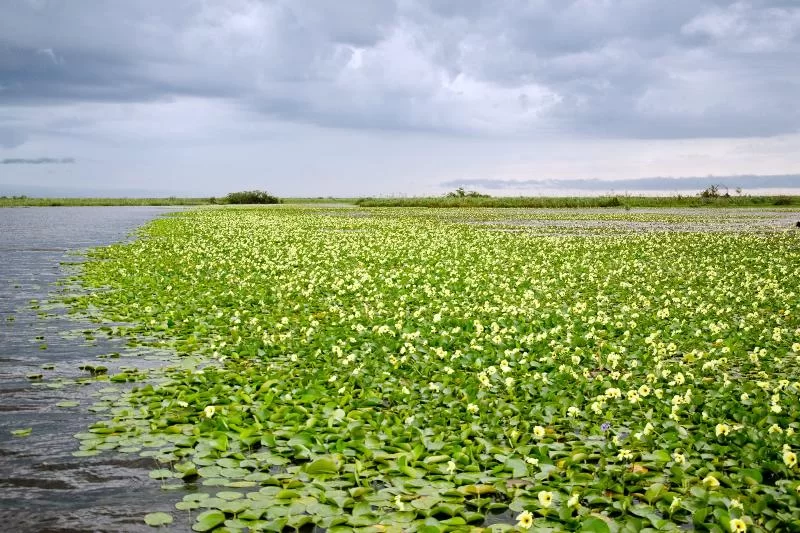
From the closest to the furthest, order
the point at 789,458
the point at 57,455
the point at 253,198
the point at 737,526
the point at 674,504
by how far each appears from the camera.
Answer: the point at 737,526 → the point at 674,504 → the point at 789,458 → the point at 57,455 → the point at 253,198

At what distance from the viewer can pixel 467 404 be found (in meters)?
7.51

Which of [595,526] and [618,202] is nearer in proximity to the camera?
[595,526]

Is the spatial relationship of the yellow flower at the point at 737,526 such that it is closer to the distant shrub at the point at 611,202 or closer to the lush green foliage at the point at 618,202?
the lush green foliage at the point at 618,202

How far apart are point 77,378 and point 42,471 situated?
310 cm

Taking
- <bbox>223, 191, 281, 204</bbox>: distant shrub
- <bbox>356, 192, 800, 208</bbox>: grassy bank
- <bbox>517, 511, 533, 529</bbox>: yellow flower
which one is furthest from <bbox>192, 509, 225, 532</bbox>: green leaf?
<bbox>223, 191, 281, 204</bbox>: distant shrub

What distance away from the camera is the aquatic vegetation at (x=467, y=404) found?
5266 mm

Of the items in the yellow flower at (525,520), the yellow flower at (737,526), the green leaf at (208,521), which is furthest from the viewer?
the green leaf at (208,521)

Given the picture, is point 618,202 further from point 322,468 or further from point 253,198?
point 322,468

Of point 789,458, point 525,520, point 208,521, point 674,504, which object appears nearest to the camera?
point 525,520

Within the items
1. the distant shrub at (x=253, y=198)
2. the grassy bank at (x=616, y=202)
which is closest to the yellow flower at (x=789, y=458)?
the grassy bank at (x=616, y=202)

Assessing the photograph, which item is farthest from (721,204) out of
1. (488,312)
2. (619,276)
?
(488,312)

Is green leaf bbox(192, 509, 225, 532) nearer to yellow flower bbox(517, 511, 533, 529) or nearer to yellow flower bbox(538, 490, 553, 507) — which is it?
yellow flower bbox(517, 511, 533, 529)

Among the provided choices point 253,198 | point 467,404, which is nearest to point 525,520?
point 467,404

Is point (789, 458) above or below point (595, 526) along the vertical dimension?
above
